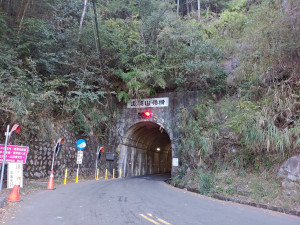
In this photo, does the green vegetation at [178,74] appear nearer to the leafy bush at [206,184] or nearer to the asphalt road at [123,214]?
the leafy bush at [206,184]

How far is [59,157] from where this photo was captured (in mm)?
12414

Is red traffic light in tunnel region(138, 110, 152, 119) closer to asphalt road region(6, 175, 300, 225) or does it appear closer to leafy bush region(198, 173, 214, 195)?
leafy bush region(198, 173, 214, 195)

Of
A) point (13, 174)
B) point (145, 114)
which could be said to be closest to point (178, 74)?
point (145, 114)

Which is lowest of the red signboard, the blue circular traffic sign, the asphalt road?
the asphalt road

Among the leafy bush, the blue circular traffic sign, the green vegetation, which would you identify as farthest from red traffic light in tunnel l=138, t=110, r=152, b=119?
the leafy bush

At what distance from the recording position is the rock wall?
10.6 metres

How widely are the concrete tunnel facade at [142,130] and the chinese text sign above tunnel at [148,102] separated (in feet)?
0.22

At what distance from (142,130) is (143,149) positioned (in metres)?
2.90

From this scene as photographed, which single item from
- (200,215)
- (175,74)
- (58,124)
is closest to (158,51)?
(175,74)

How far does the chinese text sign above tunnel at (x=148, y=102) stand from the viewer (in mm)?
16016

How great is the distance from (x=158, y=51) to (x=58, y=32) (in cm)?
601

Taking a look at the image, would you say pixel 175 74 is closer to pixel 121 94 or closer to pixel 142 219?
pixel 121 94

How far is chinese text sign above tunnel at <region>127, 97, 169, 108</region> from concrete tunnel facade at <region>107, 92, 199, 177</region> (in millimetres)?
67

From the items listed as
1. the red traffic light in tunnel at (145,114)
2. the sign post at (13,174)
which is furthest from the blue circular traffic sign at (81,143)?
the red traffic light in tunnel at (145,114)
